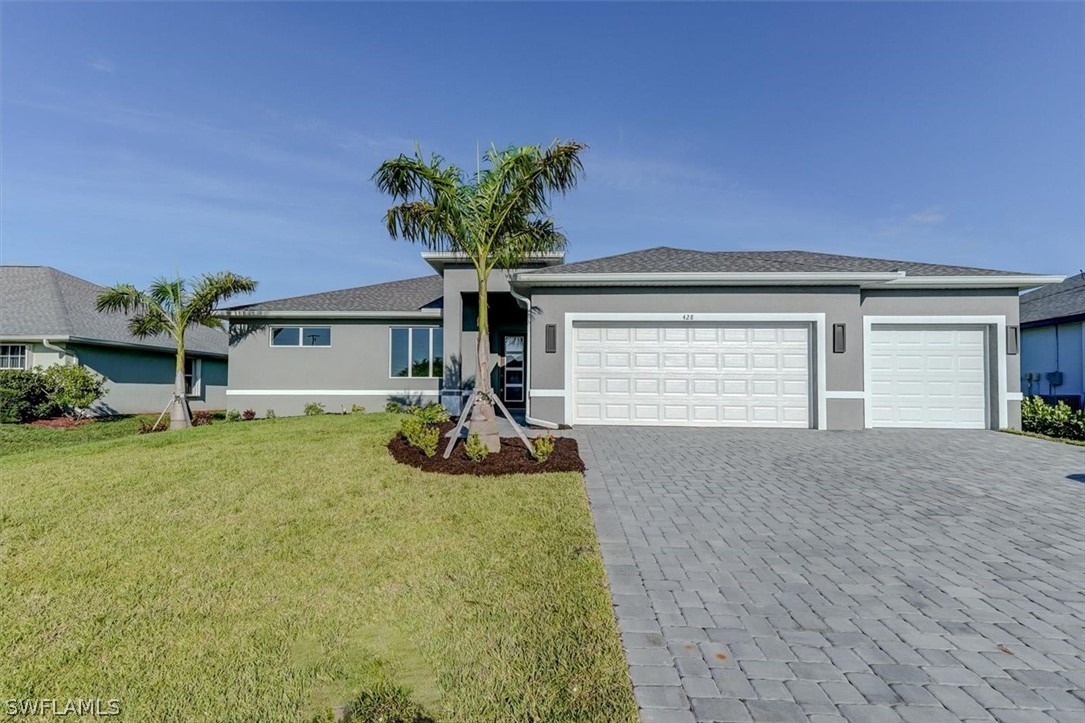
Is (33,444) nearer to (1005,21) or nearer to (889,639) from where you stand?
(889,639)

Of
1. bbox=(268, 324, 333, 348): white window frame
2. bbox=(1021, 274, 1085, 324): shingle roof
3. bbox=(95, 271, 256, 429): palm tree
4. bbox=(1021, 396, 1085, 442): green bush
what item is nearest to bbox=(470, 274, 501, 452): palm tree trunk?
bbox=(268, 324, 333, 348): white window frame

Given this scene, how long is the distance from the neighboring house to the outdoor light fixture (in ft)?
68.7

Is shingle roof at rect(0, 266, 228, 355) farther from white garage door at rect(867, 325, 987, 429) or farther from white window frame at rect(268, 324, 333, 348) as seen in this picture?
white garage door at rect(867, 325, 987, 429)

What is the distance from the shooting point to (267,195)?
56.7ft

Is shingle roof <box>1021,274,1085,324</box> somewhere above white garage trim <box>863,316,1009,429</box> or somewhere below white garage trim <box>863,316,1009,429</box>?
above

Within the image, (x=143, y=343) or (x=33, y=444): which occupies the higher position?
(x=143, y=343)

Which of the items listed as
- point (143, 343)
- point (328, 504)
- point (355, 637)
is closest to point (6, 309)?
point (143, 343)

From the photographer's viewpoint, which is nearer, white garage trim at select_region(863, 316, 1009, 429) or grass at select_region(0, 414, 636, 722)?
grass at select_region(0, 414, 636, 722)

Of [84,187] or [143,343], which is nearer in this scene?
[84,187]

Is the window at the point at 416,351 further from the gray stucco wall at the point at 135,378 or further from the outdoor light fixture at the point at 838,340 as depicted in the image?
the outdoor light fixture at the point at 838,340

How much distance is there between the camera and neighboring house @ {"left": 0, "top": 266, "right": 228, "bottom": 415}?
607 inches

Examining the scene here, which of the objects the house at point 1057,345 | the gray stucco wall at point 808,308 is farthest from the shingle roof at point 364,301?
the house at point 1057,345

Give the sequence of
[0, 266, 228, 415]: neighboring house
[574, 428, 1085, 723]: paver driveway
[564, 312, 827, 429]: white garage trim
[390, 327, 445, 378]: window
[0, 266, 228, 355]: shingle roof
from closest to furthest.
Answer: [574, 428, 1085, 723]: paver driveway
[564, 312, 827, 429]: white garage trim
[0, 266, 228, 415]: neighboring house
[0, 266, 228, 355]: shingle roof
[390, 327, 445, 378]: window

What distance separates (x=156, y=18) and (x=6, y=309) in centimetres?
1315
